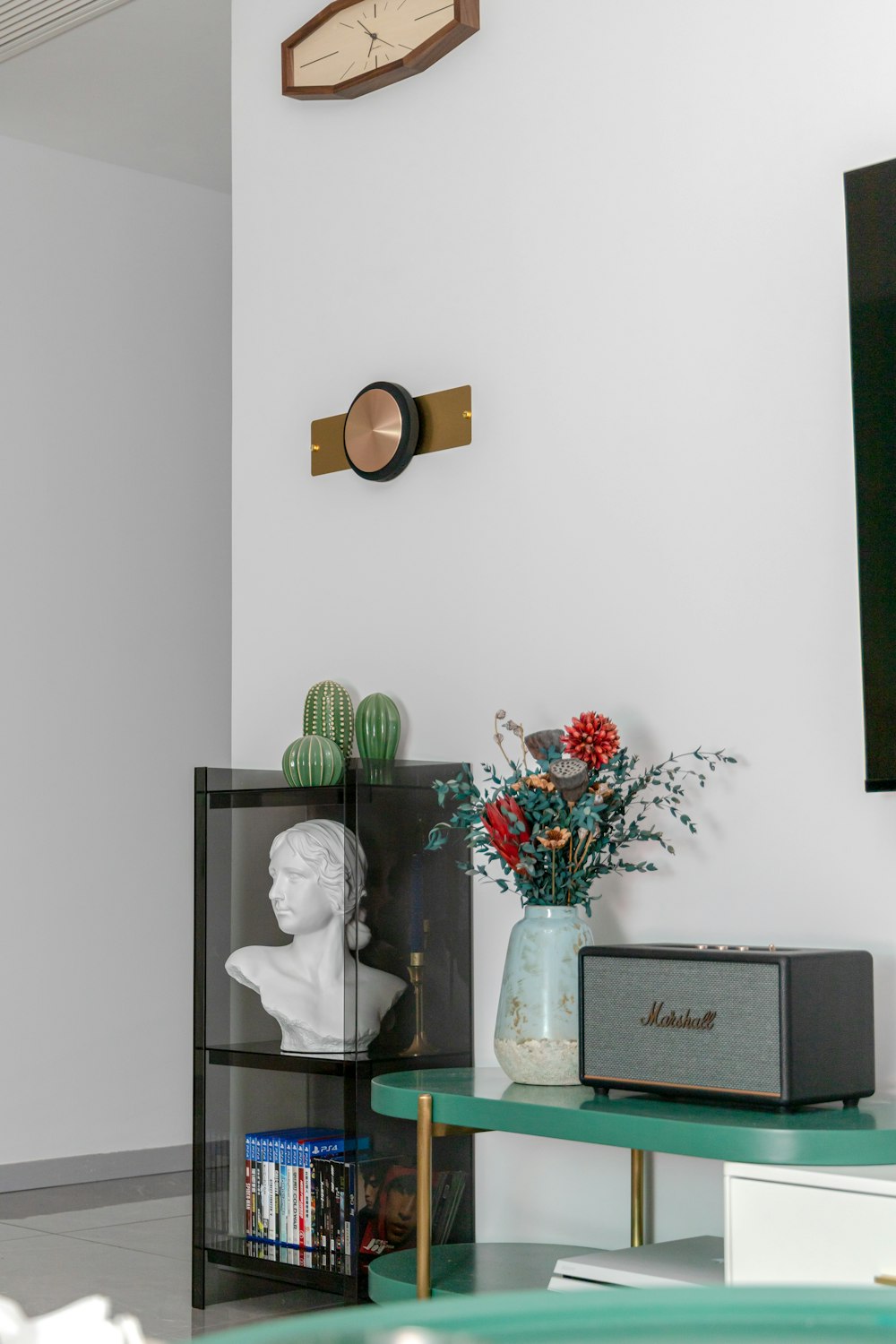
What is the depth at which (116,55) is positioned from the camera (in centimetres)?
411

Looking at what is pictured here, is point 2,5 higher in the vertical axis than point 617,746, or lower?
higher

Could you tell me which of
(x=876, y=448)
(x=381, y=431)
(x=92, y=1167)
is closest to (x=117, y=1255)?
(x=92, y=1167)

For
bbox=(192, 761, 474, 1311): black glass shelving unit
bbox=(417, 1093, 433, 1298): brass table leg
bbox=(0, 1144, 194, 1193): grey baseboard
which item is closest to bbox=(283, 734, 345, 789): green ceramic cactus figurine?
bbox=(192, 761, 474, 1311): black glass shelving unit

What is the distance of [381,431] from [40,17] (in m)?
1.51

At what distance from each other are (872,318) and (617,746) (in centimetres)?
74

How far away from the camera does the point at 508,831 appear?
2.47m

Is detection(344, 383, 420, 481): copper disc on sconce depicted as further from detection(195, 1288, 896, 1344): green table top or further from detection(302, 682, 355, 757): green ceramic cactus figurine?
detection(195, 1288, 896, 1344): green table top

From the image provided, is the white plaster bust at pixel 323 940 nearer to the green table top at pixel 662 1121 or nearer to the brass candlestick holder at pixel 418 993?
the brass candlestick holder at pixel 418 993

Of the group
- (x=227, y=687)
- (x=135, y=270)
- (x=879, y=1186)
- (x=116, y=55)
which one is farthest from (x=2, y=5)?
(x=879, y=1186)

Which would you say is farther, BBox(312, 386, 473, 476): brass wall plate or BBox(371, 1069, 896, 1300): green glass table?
BBox(312, 386, 473, 476): brass wall plate

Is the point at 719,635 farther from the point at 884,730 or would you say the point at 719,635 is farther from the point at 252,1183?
the point at 252,1183

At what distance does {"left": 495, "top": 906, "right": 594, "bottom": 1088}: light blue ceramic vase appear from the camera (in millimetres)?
2352

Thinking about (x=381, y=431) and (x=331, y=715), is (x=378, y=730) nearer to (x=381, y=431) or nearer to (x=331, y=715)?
(x=331, y=715)

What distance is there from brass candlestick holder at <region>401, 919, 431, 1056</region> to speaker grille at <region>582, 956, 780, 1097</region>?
0.63 meters
